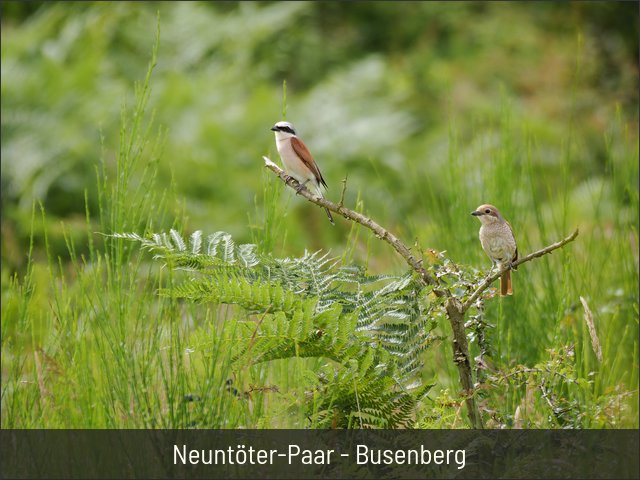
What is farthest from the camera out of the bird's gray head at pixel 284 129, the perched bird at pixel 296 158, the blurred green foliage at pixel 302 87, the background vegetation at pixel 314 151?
the blurred green foliage at pixel 302 87

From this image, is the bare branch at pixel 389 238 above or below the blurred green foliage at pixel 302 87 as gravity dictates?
below

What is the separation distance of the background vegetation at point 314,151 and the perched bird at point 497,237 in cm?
13

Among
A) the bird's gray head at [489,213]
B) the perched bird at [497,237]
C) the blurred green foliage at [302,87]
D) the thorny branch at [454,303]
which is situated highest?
the blurred green foliage at [302,87]

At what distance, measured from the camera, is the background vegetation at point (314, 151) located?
1.83m

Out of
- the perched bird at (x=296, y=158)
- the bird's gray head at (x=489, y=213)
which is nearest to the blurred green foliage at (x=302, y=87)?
the perched bird at (x=296, y=158)

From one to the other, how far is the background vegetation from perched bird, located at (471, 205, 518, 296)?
0.13 meters

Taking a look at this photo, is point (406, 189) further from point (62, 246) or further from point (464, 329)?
point (464, 329)

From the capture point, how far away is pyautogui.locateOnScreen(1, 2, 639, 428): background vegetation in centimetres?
183

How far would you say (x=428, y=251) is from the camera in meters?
1.69

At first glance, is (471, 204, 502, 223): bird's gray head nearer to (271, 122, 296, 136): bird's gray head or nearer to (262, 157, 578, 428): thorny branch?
(262, 157, 578, 428): thorny branch

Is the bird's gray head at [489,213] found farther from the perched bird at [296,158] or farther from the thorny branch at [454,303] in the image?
the perched bird at [296,158]
